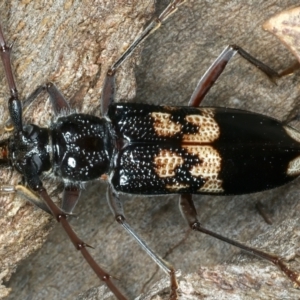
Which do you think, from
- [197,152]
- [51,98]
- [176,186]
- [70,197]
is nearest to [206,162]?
[197,152]

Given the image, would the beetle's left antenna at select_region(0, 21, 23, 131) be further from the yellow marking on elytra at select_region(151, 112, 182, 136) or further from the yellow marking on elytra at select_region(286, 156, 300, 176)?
the yellow marking on elytra at select_region(286, 156, 300, 176)

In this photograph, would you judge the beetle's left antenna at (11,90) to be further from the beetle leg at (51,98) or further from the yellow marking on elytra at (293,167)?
the yellow marking on elytra at (293,167)

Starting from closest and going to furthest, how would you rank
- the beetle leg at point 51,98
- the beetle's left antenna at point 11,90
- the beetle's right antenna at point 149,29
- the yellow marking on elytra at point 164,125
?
the beetle's left antenna at point 11,90, the beetle leg at point 51,98, the beetle's right antenna at point 149,29, the yellow marking on elytra at point 164,125

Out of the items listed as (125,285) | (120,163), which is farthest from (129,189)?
(125,285)

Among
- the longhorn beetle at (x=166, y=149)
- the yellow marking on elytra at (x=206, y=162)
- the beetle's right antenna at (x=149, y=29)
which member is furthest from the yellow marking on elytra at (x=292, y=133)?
the beetle's right antenna at (x=149, y=29)

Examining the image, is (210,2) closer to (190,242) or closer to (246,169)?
(246,169)

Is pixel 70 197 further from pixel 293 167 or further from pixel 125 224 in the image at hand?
pixel 293 167

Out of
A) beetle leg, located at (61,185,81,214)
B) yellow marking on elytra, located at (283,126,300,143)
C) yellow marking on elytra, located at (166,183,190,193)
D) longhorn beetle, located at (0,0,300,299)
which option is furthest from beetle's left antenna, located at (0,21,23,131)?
yellow marking on elytra, located at (283,126,300,143)
